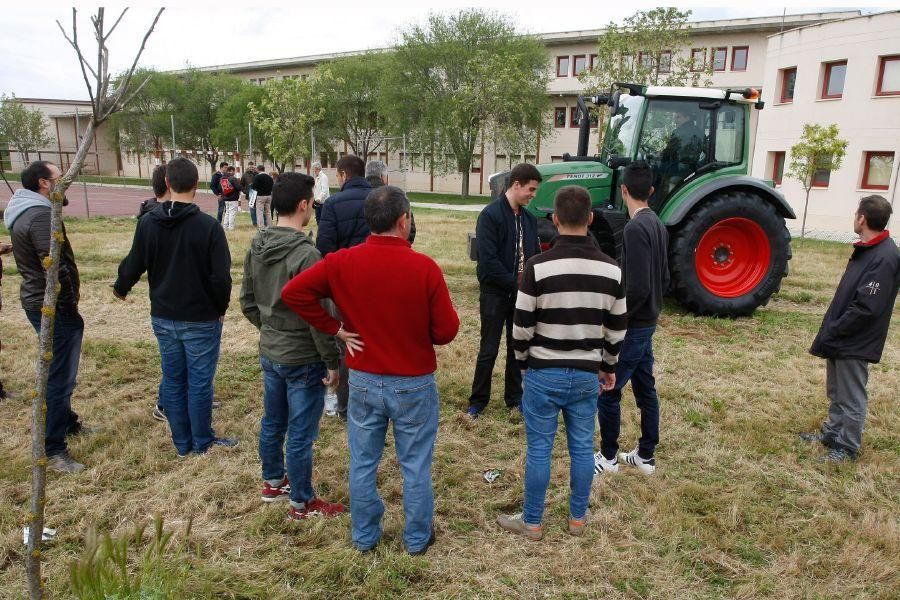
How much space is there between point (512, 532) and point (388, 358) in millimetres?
1209

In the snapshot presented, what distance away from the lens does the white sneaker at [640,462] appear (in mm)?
3708

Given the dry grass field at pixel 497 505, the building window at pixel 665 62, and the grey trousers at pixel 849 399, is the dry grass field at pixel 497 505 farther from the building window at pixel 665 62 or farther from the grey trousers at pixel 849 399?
the building window at pixel 665 62

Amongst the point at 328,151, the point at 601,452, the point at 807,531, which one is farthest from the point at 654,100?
the point at 328,151

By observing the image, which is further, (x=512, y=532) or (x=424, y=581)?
(x=512, y=532)

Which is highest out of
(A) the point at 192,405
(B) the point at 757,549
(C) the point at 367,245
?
(C) the point at 367,245

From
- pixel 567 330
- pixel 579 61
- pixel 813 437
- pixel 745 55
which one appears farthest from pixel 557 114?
pixel 567 330

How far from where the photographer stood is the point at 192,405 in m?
3.73

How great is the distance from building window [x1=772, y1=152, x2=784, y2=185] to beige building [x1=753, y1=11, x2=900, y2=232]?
0.03 metres

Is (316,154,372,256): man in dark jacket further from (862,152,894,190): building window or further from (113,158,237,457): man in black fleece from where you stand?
(862,152,894,190): building window

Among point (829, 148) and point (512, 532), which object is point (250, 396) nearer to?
point (512, 532)

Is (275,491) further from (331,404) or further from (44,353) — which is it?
(44,353)

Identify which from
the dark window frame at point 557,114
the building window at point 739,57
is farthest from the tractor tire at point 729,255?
the dark window frame at point 557,114

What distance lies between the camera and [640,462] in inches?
147

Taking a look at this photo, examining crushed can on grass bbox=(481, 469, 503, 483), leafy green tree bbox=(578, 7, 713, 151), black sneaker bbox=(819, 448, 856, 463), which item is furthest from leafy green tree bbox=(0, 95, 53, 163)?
black sneaker bbox=(819, 448, 856, 463)
